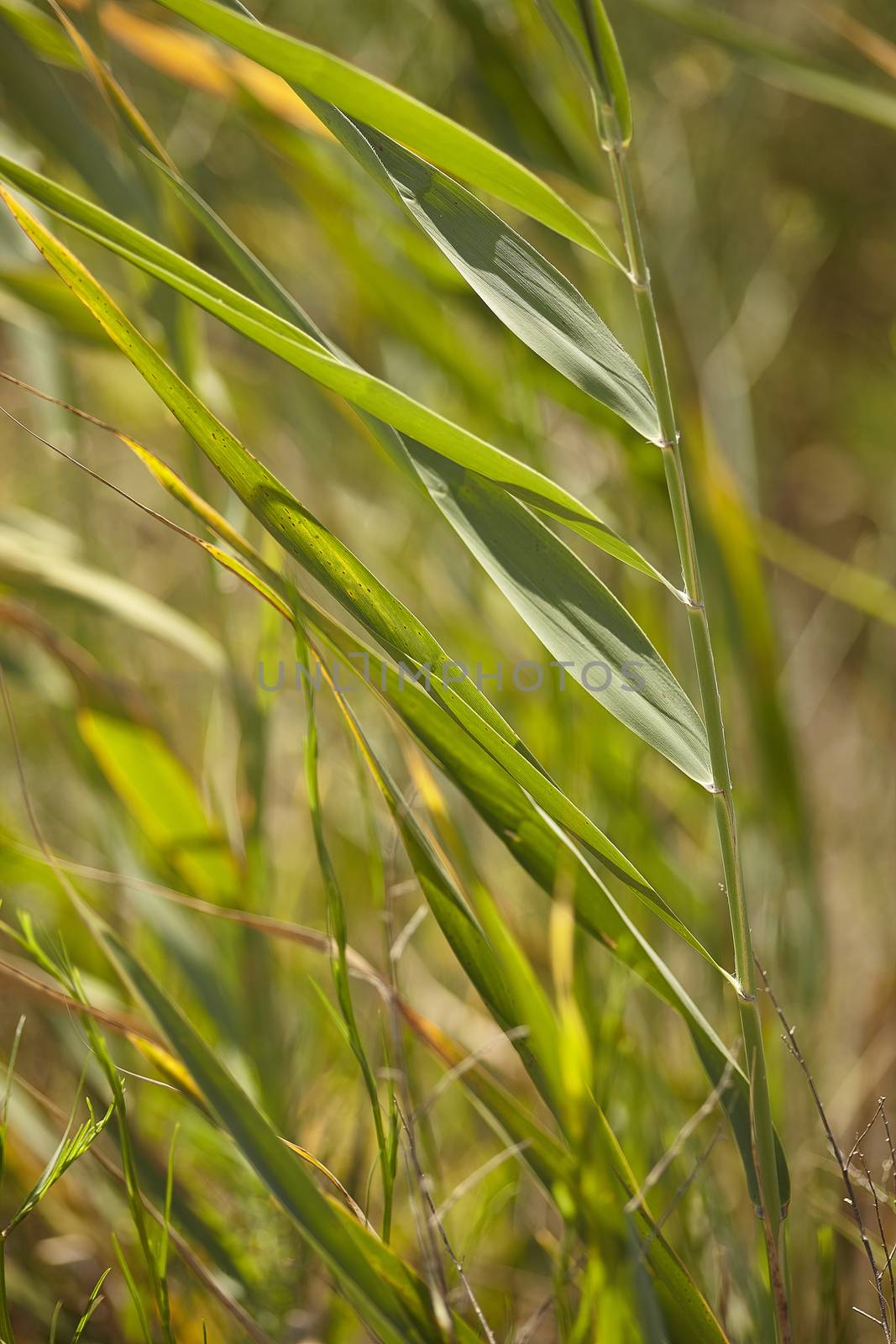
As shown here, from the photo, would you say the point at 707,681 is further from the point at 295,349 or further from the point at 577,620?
the point at 295,349

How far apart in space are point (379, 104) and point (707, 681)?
0.18m

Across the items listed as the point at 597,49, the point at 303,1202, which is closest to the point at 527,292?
the point at 597,49

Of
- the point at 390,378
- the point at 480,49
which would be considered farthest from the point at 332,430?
the point at 480,49

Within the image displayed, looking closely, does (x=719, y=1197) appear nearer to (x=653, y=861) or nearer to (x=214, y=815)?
(x=653, y=861)

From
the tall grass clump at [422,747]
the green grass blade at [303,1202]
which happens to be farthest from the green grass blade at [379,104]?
the green grass blade at [303,1202]

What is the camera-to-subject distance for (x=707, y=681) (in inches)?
10.3

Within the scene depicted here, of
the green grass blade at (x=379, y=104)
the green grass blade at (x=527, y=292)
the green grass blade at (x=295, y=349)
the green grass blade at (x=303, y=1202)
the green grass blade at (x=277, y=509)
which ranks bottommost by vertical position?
the green grass blade at (x=303, y=1202)

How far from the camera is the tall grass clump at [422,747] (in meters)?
0.26

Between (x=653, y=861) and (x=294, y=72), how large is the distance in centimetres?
44

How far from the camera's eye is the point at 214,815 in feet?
1.70

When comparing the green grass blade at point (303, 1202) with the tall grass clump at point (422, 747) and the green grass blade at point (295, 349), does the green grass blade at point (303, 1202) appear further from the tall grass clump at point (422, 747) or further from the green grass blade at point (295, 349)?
the green grass blade at point (295, 349)

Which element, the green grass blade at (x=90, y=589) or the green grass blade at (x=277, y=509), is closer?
the green grass blade at (x=277, y=509)

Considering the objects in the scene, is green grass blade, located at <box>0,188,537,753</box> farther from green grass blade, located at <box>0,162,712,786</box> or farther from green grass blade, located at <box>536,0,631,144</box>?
green grass blade, located at <box>536,0,631,144</box>

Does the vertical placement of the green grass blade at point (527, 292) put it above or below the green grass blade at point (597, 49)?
below
